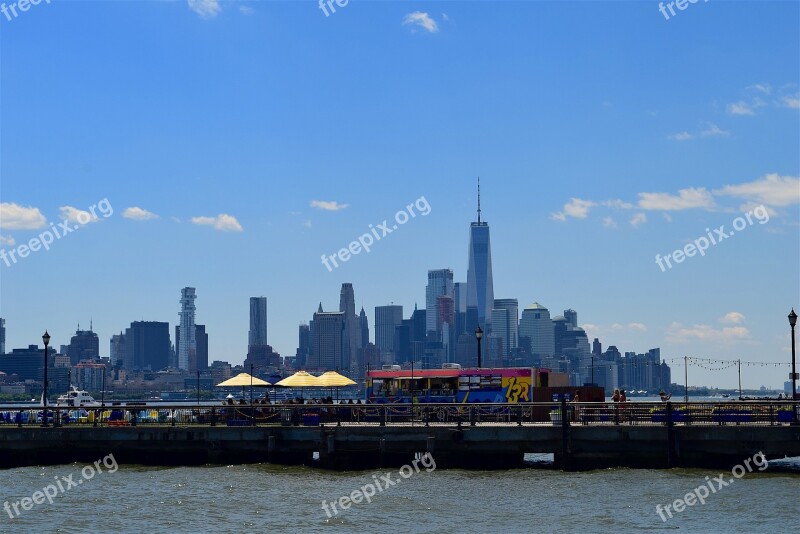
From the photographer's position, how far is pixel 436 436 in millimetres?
44406

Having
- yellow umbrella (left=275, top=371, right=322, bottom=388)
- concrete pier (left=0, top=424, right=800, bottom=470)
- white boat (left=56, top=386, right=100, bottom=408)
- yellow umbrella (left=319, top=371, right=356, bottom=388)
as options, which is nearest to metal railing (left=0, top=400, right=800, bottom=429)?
concrete pier (left=0, top=424, right=800, bottom=470)

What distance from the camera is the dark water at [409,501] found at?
110ft

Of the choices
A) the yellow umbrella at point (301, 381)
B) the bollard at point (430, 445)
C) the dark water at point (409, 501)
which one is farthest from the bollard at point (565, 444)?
the yellow umbrella at point (301, 381)

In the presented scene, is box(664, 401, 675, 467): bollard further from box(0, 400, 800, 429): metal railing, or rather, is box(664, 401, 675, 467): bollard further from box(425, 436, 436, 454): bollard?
box(425, 436, 436, 454): bollard

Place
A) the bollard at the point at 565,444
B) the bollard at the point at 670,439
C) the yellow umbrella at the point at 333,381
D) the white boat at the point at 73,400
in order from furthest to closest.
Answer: the white boat at the point at 73,400
the yellow umbrella at the point at 333,381
the bollard at the point at 565,444
the bollard at the point at 670,439

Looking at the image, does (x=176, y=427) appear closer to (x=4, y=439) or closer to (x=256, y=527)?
(x=4, y=439)

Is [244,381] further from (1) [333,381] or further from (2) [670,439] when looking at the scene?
(2) [670,439]

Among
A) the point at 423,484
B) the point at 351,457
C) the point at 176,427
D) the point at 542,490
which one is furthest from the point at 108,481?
the point at 542,490

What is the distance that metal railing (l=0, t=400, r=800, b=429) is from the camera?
44.2 meters

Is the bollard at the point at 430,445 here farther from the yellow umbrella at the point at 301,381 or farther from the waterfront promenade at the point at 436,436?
the yellow umbrella at the point at 301,381

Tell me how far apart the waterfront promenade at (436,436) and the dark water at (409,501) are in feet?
3.17

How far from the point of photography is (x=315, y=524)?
112 feet

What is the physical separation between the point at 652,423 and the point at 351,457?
469 inches

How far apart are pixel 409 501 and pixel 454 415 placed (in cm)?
1087
